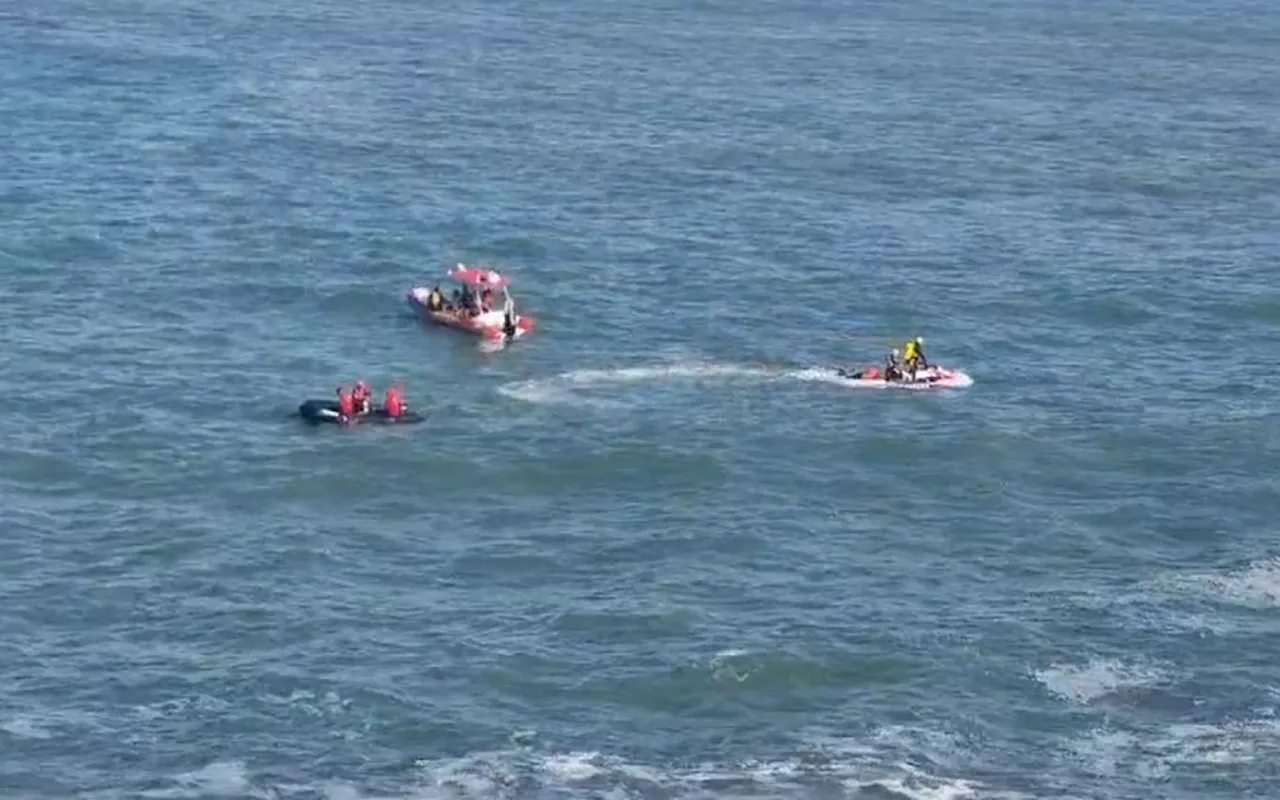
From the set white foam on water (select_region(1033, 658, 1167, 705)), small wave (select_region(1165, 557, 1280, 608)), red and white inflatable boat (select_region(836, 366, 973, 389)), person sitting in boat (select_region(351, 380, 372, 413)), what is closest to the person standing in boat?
person sitting in boat (select_region(351, 380, 372, 413))

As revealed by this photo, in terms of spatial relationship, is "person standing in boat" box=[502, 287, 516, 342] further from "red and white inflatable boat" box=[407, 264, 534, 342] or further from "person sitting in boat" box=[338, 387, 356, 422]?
"person sitting in boat" box=[338, 387, 356, 422]

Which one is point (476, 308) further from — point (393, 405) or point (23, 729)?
point (23, 729)

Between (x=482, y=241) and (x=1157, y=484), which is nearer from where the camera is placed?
(x=1157, y=484)

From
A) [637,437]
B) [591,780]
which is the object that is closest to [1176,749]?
[591,780]

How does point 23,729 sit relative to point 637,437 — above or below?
below

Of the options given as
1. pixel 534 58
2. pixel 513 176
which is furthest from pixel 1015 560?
pixel 534 58

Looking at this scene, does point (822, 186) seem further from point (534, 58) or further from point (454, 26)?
point (454, 26)

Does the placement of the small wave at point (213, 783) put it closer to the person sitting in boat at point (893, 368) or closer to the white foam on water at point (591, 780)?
the white foam on water at point (591, 780)
